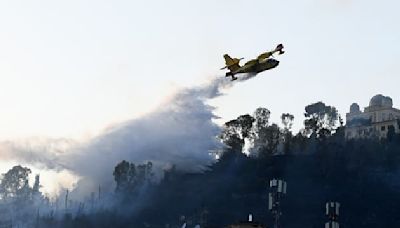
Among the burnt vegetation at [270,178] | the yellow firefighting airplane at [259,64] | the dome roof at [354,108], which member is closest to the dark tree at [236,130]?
the burnt vegetation at [270,178]

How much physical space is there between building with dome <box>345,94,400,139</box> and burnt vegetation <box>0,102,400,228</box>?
10.8m

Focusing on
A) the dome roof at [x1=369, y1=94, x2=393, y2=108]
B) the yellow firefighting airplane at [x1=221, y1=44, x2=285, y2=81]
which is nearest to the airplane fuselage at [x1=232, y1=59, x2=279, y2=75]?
the yellow firefighting airplane at [x1=221, y1=44, x2=285, y2=81]

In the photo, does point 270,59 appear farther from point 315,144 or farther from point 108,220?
point 108,220

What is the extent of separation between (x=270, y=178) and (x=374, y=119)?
126 feet

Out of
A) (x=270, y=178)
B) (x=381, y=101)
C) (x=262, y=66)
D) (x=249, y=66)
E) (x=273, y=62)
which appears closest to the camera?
(x=273, y=62)

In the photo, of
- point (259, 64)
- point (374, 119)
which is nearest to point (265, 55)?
point (259, 64)

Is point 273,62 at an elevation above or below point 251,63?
below

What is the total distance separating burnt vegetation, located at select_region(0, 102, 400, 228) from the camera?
150 meters

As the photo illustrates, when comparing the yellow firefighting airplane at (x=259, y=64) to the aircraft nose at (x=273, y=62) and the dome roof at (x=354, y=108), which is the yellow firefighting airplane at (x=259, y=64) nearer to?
the aircraft nose at (x=273, y=62)

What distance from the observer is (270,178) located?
164 m

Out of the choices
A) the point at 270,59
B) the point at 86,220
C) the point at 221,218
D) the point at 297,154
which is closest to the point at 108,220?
the point at 86,220

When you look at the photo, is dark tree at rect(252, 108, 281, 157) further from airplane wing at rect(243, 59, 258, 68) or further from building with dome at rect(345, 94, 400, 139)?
airplane wing at rect(243, 59, 258, 68)

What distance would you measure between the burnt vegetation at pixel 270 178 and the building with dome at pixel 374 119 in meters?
10.8

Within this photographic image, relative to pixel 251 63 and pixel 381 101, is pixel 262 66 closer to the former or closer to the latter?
pixel 251 63
